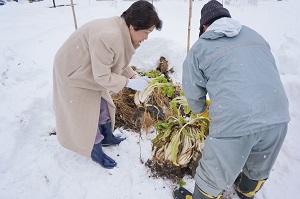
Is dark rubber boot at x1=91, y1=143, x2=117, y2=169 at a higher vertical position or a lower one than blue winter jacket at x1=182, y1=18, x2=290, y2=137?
lower

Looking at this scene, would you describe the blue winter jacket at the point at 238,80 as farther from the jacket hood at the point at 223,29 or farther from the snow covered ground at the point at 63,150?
the snow covered ground at the point at 63,150

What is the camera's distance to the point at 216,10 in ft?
4.63

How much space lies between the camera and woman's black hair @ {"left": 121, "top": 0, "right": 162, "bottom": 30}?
4.85 ft

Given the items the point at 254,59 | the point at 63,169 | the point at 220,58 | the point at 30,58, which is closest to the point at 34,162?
the point at 63,169

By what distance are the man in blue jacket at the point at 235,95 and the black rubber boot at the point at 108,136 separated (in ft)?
3.96

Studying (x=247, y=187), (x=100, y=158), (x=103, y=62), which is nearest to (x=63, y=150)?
(x=100, y=158)

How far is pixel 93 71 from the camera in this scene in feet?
5.24

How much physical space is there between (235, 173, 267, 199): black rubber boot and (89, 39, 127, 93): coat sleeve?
1.26 m

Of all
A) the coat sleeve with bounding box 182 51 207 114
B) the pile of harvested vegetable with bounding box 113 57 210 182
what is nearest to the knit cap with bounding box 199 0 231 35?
the coat sleeve with bounding box 182 51 207 114

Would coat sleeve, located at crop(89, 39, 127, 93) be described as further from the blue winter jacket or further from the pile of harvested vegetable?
the pile of harvested vegetable

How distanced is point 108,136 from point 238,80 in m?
1.60

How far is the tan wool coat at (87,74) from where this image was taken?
59.9 inches

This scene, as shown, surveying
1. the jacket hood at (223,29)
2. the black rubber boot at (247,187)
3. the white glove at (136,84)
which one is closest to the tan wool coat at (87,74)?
the white glove at (136,84)

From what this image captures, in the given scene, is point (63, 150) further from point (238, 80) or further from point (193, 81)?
point (238, 80)
